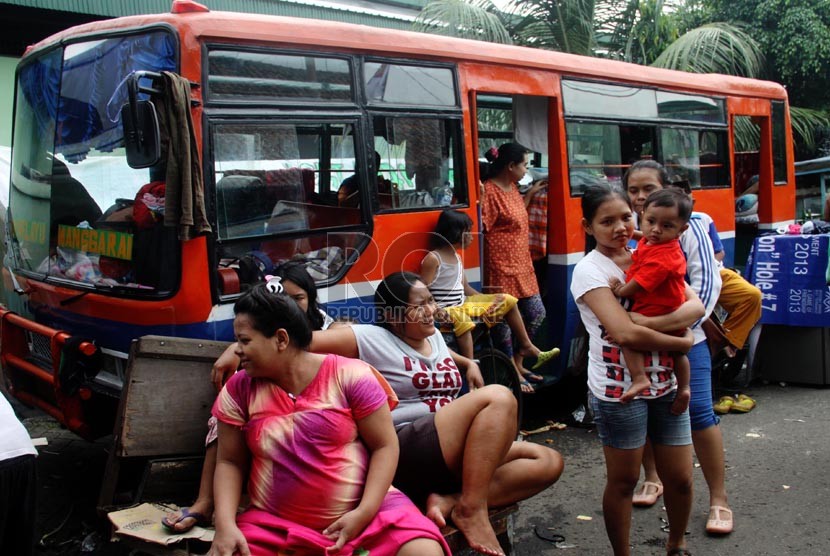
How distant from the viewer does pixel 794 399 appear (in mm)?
6789

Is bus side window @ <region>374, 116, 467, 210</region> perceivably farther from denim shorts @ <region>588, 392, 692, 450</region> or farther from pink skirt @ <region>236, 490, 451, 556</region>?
pink skirt @ <region>236, 490, 451, 556</region>

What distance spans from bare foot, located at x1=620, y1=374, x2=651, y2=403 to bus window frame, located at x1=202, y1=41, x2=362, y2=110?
2.44 metres

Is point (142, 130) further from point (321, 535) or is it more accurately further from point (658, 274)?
point (658, 274)

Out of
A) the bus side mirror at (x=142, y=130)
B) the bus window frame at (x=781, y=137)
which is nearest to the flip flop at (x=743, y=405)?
the bus window frame at (x=781, y=137)

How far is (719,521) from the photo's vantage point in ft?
13.7

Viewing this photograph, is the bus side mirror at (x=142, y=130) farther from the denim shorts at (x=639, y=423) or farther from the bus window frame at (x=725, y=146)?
the bus window frame at (x=725, y=146)

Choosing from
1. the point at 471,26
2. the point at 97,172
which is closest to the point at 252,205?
the point at 97,172

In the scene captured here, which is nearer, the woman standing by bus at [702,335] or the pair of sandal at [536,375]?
the woman standing by bus at [702,335]

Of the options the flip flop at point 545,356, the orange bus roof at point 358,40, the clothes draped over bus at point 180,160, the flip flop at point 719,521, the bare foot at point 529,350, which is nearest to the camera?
the clothes draped over bus at point 180,160

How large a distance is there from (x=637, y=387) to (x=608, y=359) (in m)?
0.18

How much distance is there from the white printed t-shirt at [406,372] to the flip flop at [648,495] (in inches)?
65.7

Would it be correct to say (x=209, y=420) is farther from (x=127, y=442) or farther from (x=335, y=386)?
(x=335, y=386)

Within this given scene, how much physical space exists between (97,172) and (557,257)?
343 cm

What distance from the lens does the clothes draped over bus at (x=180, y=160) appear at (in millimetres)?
3961
